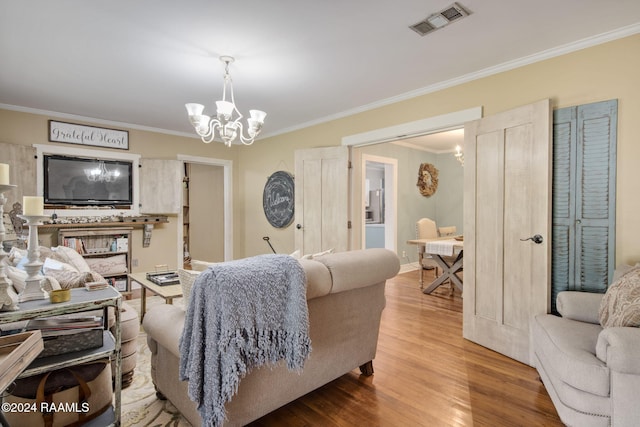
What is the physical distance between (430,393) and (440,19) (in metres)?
2.47

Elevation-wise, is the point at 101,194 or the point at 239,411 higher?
the point at 101,194

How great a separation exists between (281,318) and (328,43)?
2.01m

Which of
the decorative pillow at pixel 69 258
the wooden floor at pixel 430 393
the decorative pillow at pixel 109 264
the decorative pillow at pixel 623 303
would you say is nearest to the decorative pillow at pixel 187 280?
the wooden floor at pixel 430 393

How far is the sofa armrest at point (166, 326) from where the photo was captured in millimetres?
1675

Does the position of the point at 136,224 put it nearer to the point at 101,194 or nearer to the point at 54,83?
the point at 101,194

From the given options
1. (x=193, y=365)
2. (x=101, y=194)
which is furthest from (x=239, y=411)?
(x=101, y=194)

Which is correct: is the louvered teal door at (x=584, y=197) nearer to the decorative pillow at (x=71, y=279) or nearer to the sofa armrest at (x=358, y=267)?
the sofa armrest at (x=358, y=267)

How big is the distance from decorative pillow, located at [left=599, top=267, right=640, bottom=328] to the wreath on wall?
15.8 ft

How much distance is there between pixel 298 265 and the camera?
1651 mm

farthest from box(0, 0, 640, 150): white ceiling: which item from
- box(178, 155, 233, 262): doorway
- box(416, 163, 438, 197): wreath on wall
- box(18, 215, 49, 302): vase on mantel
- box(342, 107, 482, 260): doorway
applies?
box(178, 155, 233, 262): doorway

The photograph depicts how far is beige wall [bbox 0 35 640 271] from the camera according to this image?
2262mm

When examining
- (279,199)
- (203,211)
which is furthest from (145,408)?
(203,211)

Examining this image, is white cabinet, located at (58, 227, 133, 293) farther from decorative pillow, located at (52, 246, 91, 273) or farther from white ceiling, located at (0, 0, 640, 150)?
white ceiling, located at (0, 0, 640, 150)

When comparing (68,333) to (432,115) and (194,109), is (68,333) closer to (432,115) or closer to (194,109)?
(194,109)
